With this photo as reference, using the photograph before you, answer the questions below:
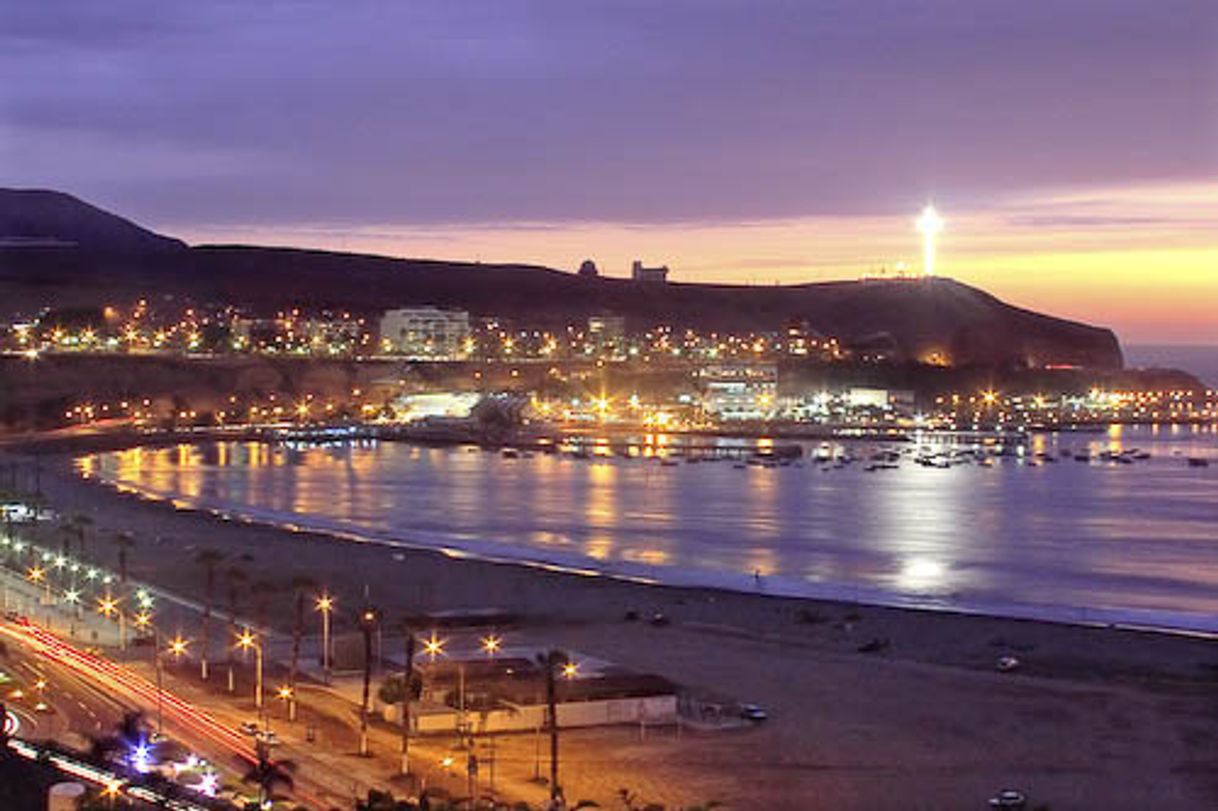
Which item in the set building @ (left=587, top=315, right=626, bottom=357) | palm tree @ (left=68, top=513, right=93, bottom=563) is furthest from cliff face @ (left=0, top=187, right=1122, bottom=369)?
palm tree @ (left=68, top=513, right=93, bottom=563)

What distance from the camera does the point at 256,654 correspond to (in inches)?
414

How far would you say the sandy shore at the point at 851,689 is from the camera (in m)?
8.24

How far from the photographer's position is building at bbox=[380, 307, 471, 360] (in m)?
61.8

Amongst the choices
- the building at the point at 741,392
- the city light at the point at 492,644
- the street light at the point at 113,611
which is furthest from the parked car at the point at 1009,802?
the building at the point at 741,392

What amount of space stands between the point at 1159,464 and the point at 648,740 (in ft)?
91.0

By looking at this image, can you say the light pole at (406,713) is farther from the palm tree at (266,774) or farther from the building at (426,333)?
the building at (426,333)

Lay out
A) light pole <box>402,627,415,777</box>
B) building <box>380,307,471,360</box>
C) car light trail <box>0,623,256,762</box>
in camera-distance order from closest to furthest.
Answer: light pole <box>402,627,415,777</box>
car light trail <box>0,623,256,762</box>
building <box>380,307,471,360</box>

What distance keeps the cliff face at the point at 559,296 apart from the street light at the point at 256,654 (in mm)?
63015

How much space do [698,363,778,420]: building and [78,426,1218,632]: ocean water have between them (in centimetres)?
1371

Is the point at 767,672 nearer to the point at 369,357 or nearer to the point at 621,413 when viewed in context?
the point at 621,413

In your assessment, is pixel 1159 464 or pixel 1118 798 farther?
pixel 1159 464

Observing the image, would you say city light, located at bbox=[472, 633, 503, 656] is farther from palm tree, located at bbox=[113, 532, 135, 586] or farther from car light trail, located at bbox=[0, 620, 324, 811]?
palm tree, located at bbox=[113, 532, 135, 586]

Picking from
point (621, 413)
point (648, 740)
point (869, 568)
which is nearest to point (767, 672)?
point (648, 740)

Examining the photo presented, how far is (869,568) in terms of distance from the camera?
1728cm
